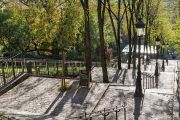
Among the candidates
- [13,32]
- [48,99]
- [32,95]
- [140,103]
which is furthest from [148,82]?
[13,32]

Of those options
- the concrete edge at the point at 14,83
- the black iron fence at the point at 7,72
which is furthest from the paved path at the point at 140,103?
the black iron fence at the point at 7,72

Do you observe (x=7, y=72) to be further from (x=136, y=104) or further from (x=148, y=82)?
(x=148, y=82)

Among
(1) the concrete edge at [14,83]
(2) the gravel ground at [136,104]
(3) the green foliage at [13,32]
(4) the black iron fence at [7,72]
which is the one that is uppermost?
(3) the green foliage at [13,32]

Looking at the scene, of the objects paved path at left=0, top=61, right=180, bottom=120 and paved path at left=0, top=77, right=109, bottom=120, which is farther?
paved path at left=0, top=77, right=109, bottom=120

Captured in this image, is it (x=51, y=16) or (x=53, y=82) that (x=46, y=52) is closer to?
(x=51, y=16)

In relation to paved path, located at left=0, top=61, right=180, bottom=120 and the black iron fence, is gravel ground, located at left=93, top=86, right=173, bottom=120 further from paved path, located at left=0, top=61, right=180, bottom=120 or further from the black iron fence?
the black iron fence

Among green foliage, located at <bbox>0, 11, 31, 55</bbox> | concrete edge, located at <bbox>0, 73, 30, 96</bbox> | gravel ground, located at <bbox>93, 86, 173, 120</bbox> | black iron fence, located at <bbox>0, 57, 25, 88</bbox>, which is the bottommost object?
gravel ground, located at <bbox>93, 86, 173, 120</bbox>

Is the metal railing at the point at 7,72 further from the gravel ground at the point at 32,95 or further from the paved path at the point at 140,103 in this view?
the paved path at the point at 140,103

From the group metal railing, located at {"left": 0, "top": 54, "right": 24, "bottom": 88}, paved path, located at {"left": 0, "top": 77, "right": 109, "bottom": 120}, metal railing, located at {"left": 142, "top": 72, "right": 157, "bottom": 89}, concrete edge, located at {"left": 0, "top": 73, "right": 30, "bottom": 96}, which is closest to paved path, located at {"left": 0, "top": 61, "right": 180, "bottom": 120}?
paved path, located at {"left": 0, "top": 77, "right": 109, "bottom": 120}

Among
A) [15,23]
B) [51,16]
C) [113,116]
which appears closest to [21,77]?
[51,16]

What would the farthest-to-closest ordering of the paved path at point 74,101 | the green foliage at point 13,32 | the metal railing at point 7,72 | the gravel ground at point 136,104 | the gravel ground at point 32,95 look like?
the green foliage at point 13,32 → the metal railing at point 7,72 → the gravel ground at point 32,95 → the paved path at point 74,101 → the gravel ground at point 136,104

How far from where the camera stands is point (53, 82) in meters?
20.1

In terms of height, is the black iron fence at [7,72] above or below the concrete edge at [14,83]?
above

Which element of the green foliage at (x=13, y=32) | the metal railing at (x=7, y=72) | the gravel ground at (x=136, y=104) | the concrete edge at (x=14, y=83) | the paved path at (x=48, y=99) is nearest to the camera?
the gravel ground at (x=136, y=104)
